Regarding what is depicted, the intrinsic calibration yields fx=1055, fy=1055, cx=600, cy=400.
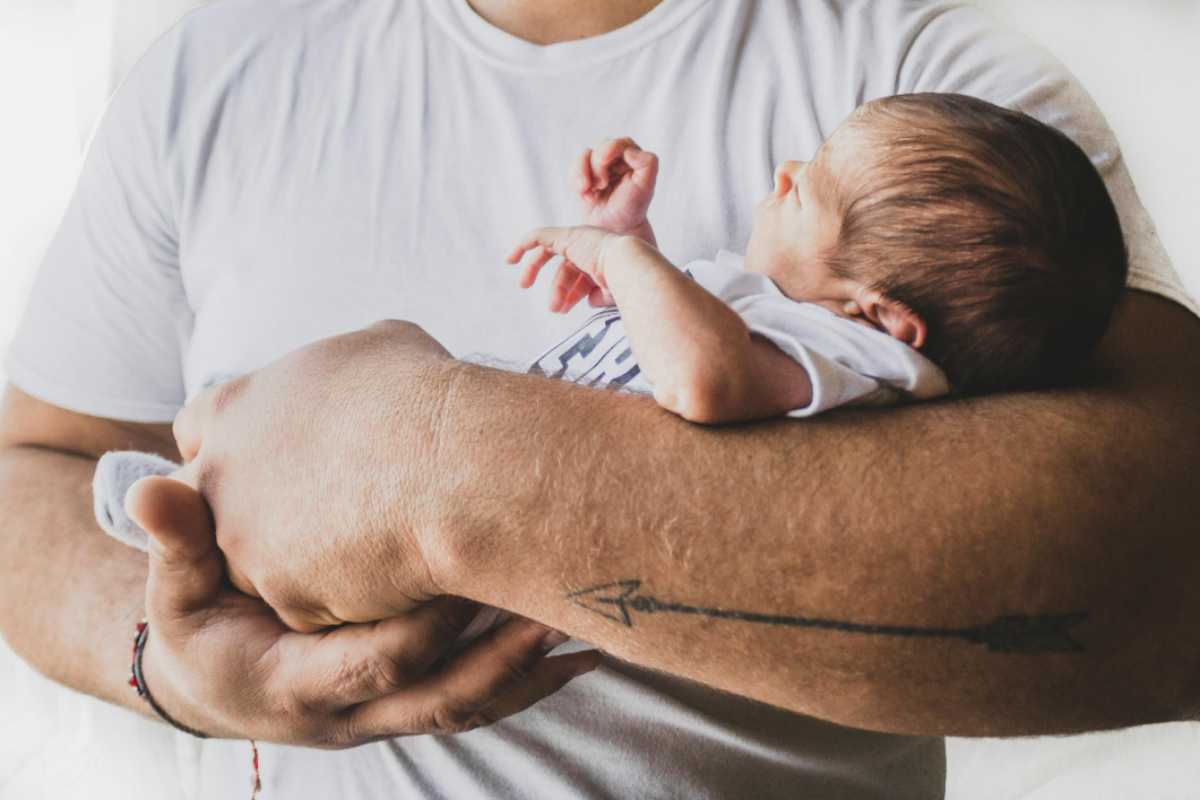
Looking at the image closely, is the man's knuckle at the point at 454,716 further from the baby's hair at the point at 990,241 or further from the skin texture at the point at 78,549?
the baby's hair at the point at 990,241

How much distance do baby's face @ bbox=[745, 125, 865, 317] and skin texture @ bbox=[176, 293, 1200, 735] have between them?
21 centimetres

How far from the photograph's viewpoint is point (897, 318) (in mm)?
984

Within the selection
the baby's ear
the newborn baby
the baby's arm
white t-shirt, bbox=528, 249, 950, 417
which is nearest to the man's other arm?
the newborn baby

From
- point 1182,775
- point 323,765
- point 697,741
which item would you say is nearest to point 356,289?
point 323,765

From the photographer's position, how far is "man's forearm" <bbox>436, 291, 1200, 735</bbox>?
0.79 meters

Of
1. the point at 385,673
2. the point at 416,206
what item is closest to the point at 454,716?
the point at 385,673

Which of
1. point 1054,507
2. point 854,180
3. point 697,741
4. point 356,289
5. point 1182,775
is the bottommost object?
point 1182,775

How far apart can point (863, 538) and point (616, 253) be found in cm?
35

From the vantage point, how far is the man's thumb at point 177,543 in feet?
3.10

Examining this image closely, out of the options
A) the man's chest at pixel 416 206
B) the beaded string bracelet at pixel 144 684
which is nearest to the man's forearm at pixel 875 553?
the man's chest at pixel 416 206

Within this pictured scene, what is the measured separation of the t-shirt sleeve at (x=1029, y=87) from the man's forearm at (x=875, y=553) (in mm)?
257

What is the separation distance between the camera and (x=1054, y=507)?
792 mm

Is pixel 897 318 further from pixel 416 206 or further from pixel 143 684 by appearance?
pixel 143 684

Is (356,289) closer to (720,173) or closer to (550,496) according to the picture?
(720,173)
